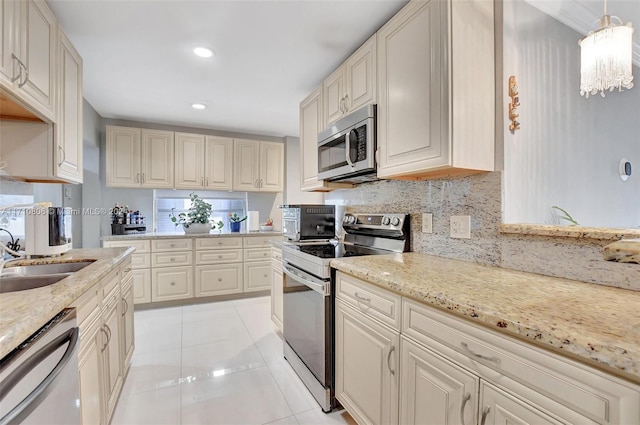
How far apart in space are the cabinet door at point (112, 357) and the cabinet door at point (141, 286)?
1714 mm

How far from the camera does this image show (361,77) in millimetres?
1964

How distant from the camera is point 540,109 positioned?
1.59m

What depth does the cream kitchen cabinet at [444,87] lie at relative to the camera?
1.35m

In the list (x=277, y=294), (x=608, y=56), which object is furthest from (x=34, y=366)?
(x=608, y=56)

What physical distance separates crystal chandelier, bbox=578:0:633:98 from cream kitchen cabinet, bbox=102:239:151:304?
13.0ft

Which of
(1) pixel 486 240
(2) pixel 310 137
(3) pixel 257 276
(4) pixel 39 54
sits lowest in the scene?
(3) pixel 257 276

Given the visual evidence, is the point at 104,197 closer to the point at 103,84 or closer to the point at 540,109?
the point at 103,84

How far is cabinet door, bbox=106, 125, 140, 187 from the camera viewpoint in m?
3.38

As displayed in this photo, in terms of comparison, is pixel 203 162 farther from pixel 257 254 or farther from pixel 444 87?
pixel 444 87

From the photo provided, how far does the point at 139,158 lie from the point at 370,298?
3417mm

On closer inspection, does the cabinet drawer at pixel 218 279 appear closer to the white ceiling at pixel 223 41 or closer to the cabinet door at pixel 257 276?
the cabinet door at pixel 257 276

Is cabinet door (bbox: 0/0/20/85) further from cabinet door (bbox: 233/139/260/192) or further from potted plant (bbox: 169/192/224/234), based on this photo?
cabinet door (bbox: 233/139/260/192)

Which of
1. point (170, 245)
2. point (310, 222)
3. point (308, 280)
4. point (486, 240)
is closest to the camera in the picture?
point (486, 240)

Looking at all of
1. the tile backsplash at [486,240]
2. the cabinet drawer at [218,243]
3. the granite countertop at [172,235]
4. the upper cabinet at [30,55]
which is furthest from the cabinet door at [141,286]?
the tile backsplash at [486,240]
